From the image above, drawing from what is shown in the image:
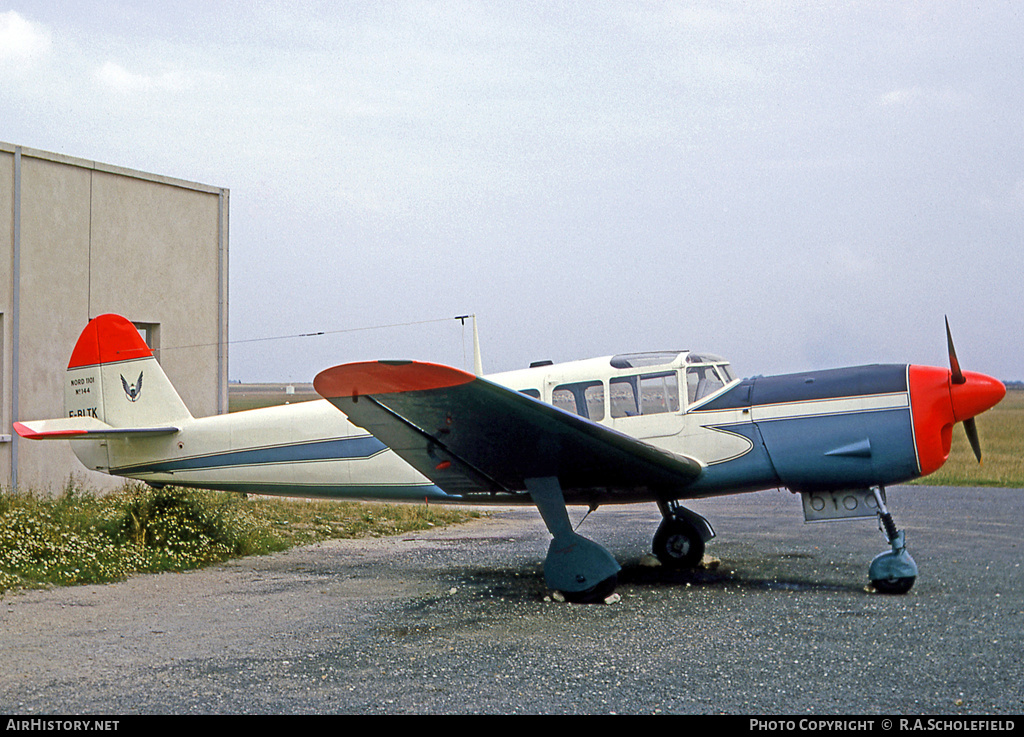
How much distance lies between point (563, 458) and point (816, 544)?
4819 millimetres

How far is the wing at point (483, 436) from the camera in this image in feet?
19.2

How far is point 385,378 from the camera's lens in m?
5.77

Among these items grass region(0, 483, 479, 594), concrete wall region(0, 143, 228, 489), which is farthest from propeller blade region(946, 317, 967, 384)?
concrete wall region(0, 143, 228, 489)

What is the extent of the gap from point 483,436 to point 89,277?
32.3 feet

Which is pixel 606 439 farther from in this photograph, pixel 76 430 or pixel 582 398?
pixel 76 430

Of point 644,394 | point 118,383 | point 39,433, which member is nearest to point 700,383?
point 644,394

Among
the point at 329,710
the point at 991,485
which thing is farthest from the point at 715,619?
the point at 991,485

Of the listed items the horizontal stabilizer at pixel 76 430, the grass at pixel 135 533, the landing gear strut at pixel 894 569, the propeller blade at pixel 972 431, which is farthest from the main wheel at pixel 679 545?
the horizontal stabilizer at pixel 76 430

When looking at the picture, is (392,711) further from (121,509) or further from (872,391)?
(121,509)

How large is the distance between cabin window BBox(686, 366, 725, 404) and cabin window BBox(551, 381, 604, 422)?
0.82m

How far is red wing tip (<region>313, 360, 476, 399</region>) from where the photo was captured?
5.61 m

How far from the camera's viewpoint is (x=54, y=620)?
20.3 feet

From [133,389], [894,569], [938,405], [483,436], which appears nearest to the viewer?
[483,436]

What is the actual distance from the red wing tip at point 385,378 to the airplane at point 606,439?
14 mm
